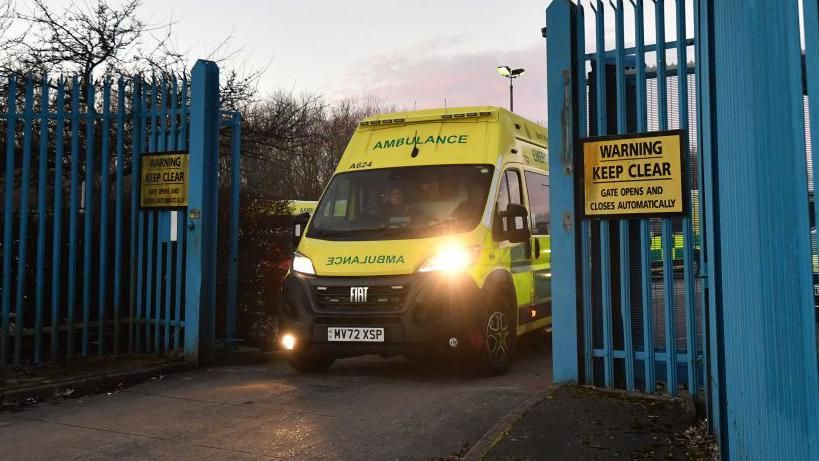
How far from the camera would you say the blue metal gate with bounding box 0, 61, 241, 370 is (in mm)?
7691

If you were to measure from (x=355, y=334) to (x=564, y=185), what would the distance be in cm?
243

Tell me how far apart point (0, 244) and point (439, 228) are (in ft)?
14.9

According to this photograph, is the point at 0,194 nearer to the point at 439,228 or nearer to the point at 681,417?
the point at 439,228

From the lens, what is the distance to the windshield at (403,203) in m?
7.56

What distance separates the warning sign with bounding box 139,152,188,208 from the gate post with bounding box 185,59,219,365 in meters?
0.13

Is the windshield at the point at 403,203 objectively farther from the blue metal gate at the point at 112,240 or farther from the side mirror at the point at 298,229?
the blue metal gate at the point at 112,240

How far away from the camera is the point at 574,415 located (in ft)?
17.5

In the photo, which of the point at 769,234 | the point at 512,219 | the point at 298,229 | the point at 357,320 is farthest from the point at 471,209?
the point at 769,234

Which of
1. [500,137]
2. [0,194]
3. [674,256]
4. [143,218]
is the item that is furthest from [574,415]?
[0,194]

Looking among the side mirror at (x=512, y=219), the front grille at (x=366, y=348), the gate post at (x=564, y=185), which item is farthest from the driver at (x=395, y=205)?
the gate post at (x=564, y=185)

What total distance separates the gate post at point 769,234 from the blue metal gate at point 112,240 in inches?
248

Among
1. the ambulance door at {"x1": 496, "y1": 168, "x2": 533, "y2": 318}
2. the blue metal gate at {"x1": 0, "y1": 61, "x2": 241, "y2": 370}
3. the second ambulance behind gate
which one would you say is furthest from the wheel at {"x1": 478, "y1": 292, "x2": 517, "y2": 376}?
the blue metal gate at {"x1": 0, "y1": 61, "x2": 241, "y2": 370}

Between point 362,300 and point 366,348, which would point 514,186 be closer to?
point 362,300

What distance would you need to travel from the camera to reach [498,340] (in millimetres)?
7730
